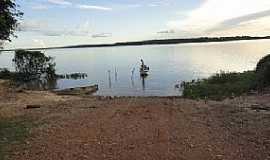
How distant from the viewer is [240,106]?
18.2m

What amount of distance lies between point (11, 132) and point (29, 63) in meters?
46.5

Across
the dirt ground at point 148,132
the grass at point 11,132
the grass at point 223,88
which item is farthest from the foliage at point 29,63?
the grass at point 11,132

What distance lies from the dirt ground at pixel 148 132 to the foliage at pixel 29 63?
39.0 m

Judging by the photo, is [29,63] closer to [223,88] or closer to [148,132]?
[223,88]

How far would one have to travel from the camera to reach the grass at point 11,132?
1116 centimetres

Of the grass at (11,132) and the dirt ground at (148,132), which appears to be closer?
the dirt ground at (148,132)

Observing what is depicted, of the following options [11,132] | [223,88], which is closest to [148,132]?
[11,132]

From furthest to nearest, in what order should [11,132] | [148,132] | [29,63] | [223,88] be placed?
1. [29,63]
2. [223,88]
3. [11,132]
4. [148,132]

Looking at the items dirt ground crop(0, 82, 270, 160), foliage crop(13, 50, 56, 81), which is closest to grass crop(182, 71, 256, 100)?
dirt ground crop(0, 82, 270, 160)

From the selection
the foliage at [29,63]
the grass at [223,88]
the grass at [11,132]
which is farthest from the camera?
the foliage at [29,63]

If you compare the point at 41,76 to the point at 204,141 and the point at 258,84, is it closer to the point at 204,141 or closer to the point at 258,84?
the point at 258,84

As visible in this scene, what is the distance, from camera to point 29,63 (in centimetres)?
5847

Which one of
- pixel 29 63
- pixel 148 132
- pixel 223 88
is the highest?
pixel 29 63

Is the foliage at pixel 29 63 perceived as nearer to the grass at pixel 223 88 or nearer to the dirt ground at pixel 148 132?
the grass at pixel 223 88
